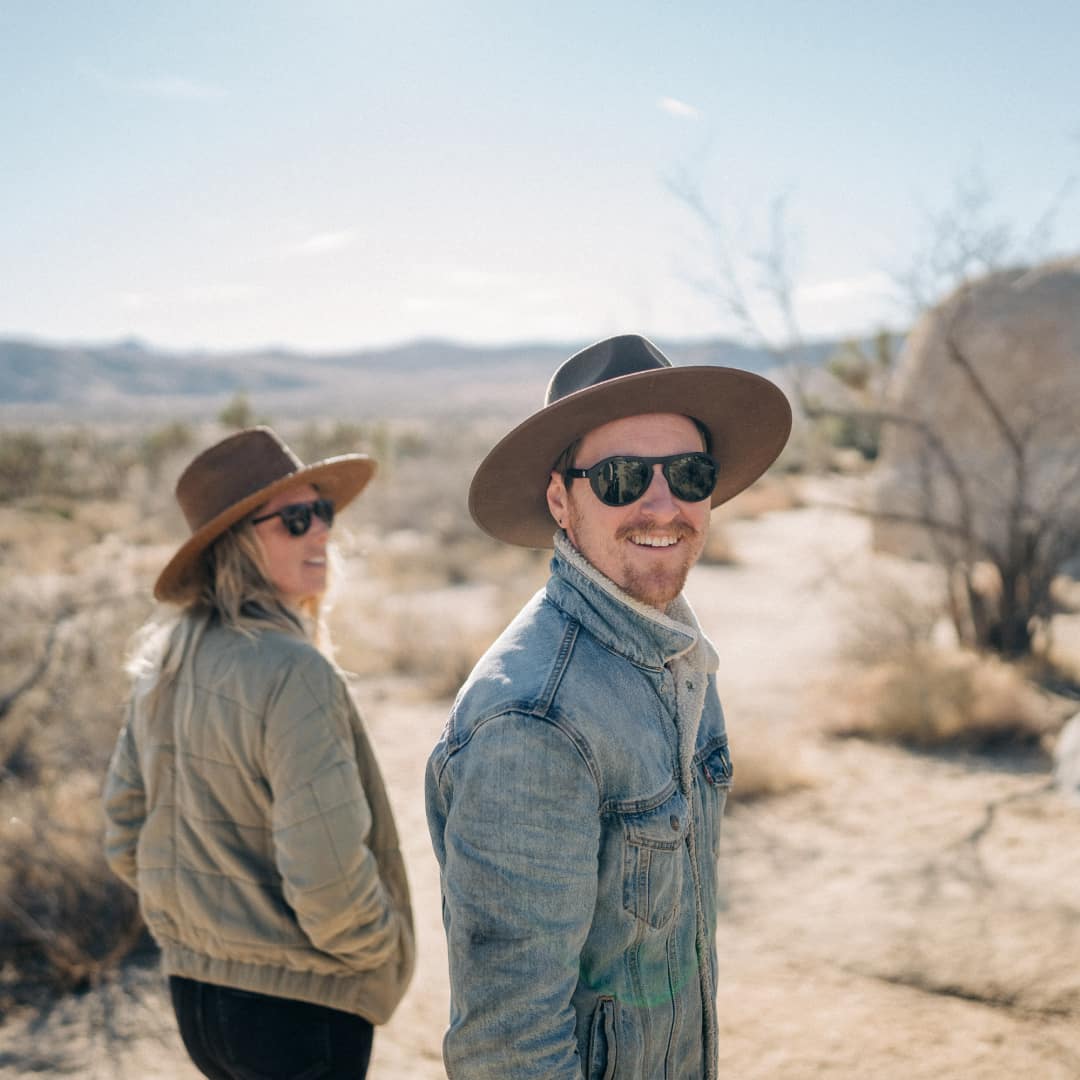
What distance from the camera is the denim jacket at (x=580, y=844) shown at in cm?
127

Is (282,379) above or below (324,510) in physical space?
above

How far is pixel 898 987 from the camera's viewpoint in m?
3.60

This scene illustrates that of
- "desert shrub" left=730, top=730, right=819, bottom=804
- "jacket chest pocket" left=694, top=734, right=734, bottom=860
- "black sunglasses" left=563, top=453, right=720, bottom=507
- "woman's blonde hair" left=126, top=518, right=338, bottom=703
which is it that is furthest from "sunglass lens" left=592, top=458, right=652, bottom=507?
"desert shrub" left=730, top=730, right=819, bottom=804

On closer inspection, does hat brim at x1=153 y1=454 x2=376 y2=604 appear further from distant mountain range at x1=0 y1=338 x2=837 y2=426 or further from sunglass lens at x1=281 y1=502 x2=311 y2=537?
distant mountain range at x1=0 y1=338 x2=837 y2=426

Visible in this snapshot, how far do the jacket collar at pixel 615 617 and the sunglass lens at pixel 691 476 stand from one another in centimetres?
20

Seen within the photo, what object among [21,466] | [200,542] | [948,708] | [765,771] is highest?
[200,542]

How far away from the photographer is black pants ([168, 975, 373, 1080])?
6.42ft

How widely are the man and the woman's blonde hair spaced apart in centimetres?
74

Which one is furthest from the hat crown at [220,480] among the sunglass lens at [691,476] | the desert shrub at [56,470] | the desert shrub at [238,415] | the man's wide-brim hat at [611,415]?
the desert shrub at [238,415]

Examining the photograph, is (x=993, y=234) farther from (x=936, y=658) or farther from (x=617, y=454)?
(x=617, y=454)

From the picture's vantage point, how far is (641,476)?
5.28ft

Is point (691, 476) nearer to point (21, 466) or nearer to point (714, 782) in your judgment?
point (714, 782)

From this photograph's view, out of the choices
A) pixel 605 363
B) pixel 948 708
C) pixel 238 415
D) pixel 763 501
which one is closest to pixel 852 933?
pixel 948 708

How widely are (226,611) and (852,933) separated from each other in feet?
10.3
